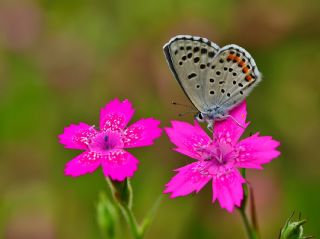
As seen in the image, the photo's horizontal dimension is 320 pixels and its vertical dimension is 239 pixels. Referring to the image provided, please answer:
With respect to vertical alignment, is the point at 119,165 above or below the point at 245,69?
below

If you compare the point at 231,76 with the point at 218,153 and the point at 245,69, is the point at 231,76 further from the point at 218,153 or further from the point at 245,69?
the point at 218,153

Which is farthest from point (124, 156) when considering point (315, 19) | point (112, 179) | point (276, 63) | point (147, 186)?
point (315, 19)

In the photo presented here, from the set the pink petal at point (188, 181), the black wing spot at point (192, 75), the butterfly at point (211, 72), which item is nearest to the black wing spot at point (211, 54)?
the butterfly at point (211, 72)

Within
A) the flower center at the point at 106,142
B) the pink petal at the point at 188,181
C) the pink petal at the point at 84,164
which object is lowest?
the pink petal at the point at 188,181

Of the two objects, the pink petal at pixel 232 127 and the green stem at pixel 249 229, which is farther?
the pink petal at pixel 232 127

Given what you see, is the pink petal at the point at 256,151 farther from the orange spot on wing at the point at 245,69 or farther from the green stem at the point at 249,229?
the orange spot on wing at the point at 245,69

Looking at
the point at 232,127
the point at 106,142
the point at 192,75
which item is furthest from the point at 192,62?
the point at 106,142

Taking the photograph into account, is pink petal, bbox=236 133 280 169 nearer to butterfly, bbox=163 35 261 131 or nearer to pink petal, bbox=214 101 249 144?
pink petal, bbox=214 101 249 144
